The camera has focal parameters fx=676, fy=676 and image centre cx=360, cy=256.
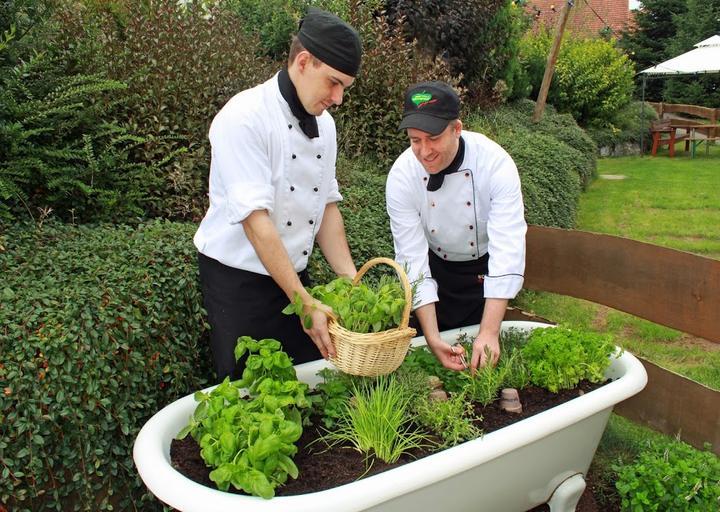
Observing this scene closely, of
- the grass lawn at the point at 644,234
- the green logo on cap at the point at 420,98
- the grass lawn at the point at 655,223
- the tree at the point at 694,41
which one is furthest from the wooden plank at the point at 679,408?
the tree at the point at 694,41

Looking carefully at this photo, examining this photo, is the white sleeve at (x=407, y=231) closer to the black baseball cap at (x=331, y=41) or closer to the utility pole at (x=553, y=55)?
the black baseball cap at (x=331, y=41)

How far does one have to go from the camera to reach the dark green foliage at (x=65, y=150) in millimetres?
3059

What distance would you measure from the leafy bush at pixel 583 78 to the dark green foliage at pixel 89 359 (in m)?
11.0

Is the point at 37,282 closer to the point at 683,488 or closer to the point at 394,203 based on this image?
the point at 394,203

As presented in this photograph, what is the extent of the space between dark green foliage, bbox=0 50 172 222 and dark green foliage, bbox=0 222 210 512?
17.4 inches

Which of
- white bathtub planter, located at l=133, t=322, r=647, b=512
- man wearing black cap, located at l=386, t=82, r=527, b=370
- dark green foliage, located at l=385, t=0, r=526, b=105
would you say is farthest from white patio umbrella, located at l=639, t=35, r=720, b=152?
white bathtub planter, located at l=133, t=322, r=647, b=512

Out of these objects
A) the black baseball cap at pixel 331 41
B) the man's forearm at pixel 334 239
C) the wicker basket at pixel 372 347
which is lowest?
the wicker basket at pixel 372 347

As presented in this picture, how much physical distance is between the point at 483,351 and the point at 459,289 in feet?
1.88

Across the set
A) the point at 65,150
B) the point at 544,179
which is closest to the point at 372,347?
the point at 65,150

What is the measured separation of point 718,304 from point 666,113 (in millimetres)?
17007

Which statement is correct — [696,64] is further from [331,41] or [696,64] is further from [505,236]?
[331,41]

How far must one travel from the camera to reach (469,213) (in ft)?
9.14

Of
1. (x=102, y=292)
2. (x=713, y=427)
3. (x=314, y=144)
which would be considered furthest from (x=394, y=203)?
(x=713, y=427)

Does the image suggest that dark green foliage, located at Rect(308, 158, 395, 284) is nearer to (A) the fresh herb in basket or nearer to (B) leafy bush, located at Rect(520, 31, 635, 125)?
(A) the fresh herb in basket
